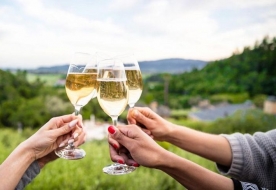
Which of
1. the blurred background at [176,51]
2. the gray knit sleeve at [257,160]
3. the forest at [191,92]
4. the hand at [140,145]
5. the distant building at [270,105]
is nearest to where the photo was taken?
the hand at [140,145]

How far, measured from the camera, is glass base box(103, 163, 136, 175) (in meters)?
1.40

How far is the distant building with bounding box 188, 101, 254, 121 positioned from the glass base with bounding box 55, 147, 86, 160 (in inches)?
648

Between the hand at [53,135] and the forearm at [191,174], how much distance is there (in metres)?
0.43

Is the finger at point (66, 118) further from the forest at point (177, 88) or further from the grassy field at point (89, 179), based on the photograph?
the forest at point (177, 88)

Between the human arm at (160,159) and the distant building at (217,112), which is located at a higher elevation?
the human arm at (160,159)

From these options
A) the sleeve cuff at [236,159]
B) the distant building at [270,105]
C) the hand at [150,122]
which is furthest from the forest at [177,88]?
the hand at [150,122]

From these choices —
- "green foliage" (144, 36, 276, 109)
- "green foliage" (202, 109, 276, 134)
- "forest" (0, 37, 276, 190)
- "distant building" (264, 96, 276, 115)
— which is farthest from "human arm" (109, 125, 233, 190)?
"distant building" (264, 96, 276, 115)

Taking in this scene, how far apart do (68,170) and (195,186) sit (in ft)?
6.52

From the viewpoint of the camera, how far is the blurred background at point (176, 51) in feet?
42.7

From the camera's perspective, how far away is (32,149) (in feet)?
4.75

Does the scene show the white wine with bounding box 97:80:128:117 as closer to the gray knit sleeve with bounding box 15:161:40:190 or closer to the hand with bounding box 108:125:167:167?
the hand with bounding box 108:125:167:167

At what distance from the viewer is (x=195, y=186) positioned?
1295 millimetres

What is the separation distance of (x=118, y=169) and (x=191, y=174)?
0.33 metres

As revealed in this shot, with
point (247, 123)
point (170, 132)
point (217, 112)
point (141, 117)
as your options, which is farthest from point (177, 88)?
point (141, 117)
